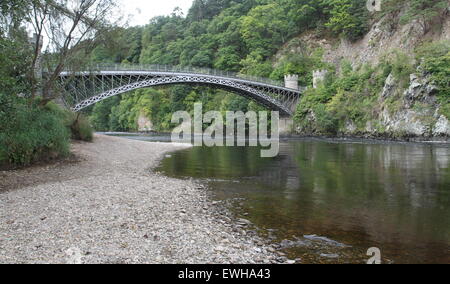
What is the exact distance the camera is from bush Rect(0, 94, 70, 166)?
12125 millimetres

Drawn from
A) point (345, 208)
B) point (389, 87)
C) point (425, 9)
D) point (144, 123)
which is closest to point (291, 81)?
point (389, 87)

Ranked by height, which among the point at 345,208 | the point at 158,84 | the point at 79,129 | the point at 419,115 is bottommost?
the point at 345,208

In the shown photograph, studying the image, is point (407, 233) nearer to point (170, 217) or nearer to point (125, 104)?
point (170, 217)

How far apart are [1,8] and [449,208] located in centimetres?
1490

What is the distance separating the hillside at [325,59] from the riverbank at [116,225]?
42.3 feet

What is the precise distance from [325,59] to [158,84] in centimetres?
3656

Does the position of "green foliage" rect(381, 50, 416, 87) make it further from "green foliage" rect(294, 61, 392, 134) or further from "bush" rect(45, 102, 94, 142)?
"bush" rect(45, 102, 94, 142)

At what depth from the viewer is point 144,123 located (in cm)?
9212

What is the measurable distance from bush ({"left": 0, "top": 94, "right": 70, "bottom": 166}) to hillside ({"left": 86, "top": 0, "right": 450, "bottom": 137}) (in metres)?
7.24

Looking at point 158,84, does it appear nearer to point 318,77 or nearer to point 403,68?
point 318,77

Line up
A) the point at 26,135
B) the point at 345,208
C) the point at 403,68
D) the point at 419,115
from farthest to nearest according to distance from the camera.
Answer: the point at 403,68
the point at 419,115
the point at 26,135
the point at 345,208

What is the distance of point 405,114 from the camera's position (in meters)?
39.8

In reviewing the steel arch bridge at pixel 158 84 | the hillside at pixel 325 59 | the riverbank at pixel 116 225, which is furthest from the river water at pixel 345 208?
the steel arch bridge at pixel 158 84

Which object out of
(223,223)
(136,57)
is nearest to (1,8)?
(223,223)
